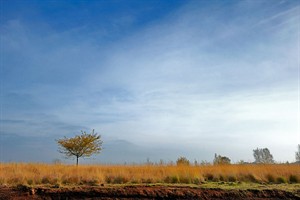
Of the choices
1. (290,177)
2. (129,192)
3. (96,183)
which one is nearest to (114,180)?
(96,183)

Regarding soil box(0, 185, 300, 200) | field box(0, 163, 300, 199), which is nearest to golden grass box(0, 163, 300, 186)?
field box(0, 163, 300, 199)

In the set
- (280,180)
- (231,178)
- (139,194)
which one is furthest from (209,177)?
(139,194)

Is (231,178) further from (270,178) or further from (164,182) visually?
(164,182)

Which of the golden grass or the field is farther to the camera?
the golden grass

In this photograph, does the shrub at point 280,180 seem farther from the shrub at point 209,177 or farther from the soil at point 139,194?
the soil at point 139,194

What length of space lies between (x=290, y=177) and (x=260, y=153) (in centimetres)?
6839

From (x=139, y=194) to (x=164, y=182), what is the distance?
2911 mm

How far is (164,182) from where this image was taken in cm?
1540

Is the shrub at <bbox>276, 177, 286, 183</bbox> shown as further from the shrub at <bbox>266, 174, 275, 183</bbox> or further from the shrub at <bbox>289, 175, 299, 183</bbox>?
the shrub at <bbox>289, 175, 299, 183</bbox>

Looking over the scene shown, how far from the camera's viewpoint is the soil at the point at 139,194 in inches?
495

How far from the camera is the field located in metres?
12.8

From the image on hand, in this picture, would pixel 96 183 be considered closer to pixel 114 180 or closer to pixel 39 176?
pixel 114 180

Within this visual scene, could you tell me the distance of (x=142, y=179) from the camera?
51.0ft

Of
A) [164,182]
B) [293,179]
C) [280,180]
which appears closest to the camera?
[164,182]
